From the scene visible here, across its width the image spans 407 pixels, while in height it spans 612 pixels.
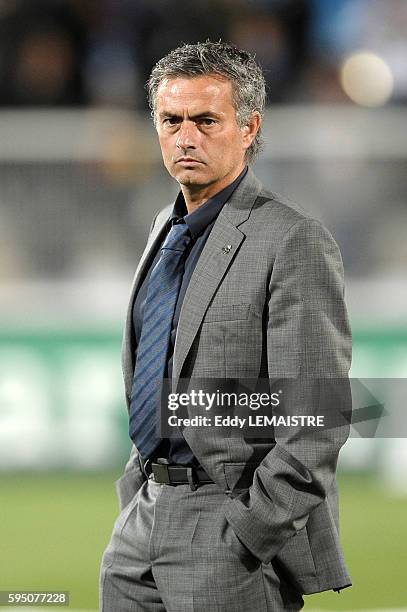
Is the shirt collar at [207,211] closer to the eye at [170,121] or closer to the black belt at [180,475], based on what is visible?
the eye at [170,121]

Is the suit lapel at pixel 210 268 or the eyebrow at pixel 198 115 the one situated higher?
the eyebrow at pixel 198 115

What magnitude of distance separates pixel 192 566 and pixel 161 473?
172 millimetres

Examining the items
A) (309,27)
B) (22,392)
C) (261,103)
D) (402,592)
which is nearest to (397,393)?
(402,592)

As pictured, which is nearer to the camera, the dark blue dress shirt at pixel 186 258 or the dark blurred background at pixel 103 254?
the dark blue dress shirt at pixel 186 258

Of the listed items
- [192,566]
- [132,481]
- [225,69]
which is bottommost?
[192,566]

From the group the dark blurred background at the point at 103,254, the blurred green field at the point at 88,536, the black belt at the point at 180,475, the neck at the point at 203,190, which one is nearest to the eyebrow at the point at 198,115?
the neck at the point at 203,190

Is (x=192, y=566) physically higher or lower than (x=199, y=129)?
lower

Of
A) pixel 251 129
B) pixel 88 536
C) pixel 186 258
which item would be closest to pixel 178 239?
pixel 186 258

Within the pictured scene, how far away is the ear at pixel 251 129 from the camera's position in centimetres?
210

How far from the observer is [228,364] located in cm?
191

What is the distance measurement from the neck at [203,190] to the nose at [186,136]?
0.08 meters

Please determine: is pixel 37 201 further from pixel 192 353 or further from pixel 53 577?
pixel 192 353

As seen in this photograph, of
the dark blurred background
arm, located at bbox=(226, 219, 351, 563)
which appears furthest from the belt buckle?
the dark blurred background

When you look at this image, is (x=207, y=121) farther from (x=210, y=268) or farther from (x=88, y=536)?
(x=88, y=536)
